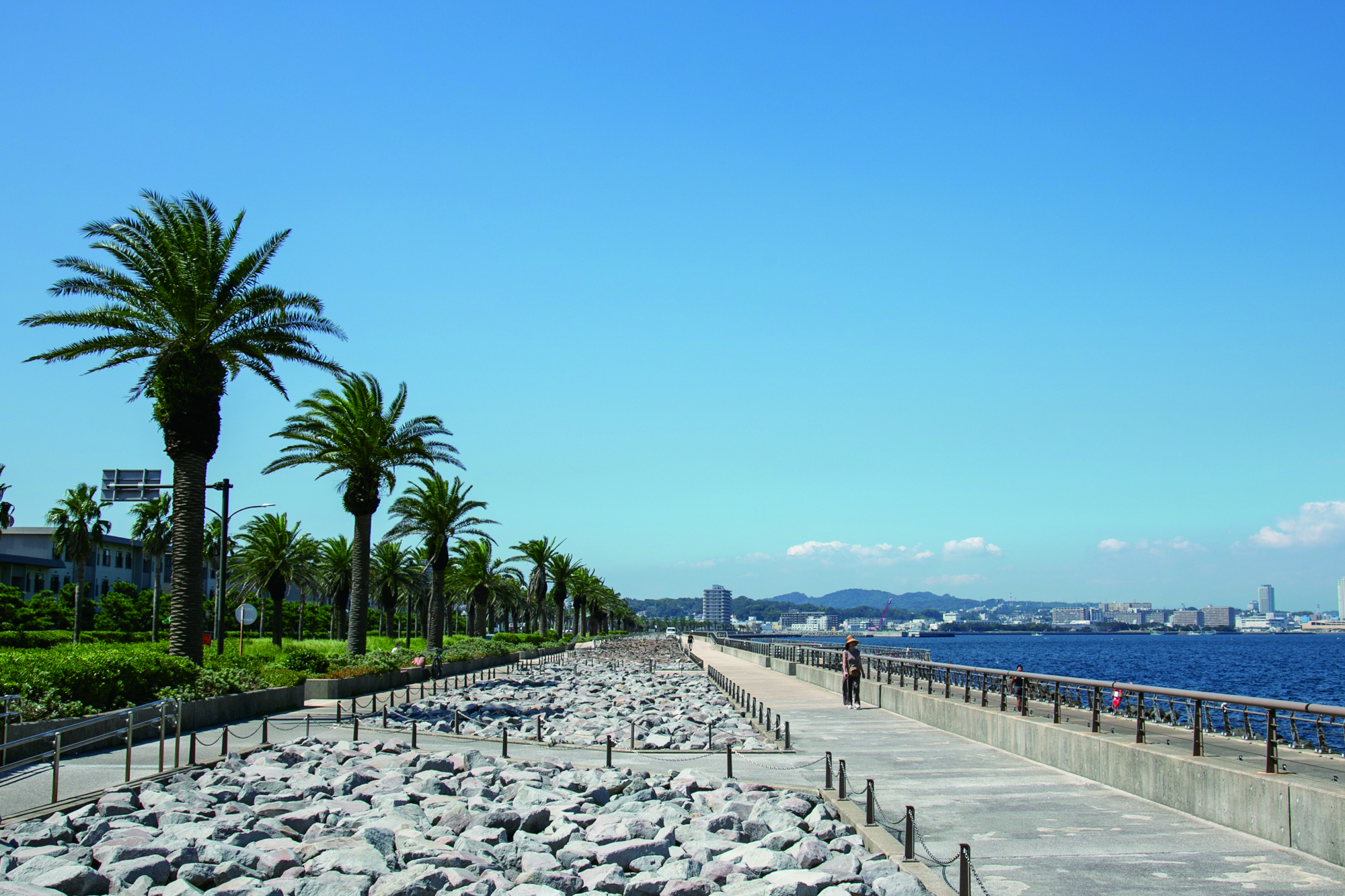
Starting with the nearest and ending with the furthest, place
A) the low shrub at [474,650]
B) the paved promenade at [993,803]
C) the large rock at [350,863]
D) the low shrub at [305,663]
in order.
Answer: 1. the paved promenade at [993,803]
2. the large rock at [350,863]
3. the low shrub at [305,663]
4. the low shrub at [474,650]

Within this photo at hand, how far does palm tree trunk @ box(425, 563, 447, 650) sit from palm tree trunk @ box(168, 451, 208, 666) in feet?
70.6

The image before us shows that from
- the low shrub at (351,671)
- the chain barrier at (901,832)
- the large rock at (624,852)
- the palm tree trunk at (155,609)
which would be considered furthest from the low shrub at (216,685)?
the palm tree trunk at (155,609)

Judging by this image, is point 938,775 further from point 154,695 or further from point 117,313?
point 117,313

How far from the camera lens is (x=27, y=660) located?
16.9m

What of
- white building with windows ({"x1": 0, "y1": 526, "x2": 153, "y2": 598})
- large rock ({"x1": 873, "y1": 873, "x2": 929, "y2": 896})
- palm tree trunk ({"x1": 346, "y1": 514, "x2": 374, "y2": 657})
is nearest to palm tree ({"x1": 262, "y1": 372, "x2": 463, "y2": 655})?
palm tree trunk ({"x1": 346, "y1": 514, "x2": 374, "y2": 657})

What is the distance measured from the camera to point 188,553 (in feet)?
79.2

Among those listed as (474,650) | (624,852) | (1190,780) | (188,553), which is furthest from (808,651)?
(624,852)

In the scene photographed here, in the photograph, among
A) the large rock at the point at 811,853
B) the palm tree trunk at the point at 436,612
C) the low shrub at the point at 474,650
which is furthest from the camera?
the palm tree trunk at the point at 436,612

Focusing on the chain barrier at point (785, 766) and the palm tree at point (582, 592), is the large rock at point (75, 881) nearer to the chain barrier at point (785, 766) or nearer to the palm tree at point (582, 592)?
the chain barrier at point (785, 766)

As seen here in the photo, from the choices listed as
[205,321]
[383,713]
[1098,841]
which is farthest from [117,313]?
[1098,841]

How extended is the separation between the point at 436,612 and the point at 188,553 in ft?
74.5

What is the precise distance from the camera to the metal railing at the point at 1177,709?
9.88 m

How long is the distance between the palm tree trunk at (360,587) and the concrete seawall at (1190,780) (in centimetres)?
2340

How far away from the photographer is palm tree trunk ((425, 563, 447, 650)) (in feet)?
152
